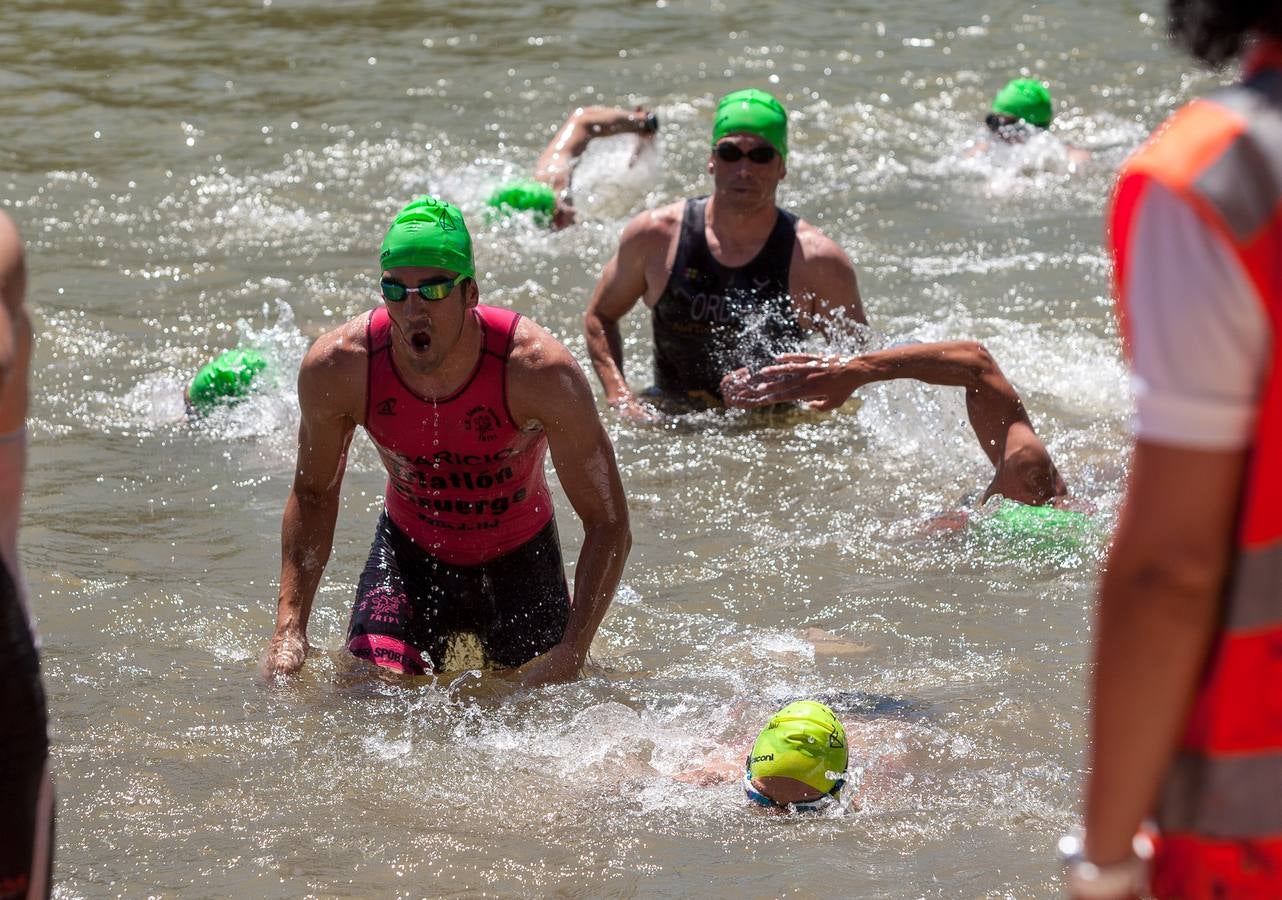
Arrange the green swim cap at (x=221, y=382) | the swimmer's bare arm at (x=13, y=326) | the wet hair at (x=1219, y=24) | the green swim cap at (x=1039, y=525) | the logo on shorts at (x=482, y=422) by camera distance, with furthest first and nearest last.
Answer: the green swim cap at (x=221, y=382) → the green swim cap at (x=1039, y=525) → the logo on shorts at (x=482, y=422) → the swimmer's bare arm at (x=13, y=326) → the wet hair at (x=1219, y=24)

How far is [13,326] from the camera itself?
7.59ft

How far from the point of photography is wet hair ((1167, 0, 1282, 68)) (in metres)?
1.80

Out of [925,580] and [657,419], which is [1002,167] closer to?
[657,419]

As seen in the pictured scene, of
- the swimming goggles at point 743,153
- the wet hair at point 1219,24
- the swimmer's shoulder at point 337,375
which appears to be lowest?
the swimmer's shoulder at point 337,375

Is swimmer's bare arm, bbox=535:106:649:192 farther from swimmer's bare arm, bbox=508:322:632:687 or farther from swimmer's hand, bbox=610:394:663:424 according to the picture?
swimmer's bare arm, bbox=508:322:632:687

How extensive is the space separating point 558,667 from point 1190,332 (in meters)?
3.48

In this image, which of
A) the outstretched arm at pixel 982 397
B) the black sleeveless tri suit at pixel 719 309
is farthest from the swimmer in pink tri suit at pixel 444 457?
the black sleeveless tri suit at pixel 719 309

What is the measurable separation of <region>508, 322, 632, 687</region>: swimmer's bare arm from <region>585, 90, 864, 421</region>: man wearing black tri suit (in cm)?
301

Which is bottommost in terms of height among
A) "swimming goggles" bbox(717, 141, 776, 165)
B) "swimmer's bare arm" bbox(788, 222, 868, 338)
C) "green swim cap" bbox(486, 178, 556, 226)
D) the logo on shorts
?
"green swim cap" bbox(486, 178, 556, 226)

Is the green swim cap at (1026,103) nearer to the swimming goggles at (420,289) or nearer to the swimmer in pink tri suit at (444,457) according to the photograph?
the swimmer in pink tri suit at (444,457)

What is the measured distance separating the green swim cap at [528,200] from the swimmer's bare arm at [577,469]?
236 inches

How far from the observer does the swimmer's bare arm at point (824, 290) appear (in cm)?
791

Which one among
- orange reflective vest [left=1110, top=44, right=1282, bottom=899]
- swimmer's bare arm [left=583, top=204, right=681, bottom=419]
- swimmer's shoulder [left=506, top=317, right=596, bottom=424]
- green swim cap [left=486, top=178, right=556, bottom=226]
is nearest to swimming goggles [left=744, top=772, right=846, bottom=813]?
swimmer's shoulder [left=506, top=317, right=596, bottom=424]

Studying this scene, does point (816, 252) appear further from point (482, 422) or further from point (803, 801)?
point (803, 801)
